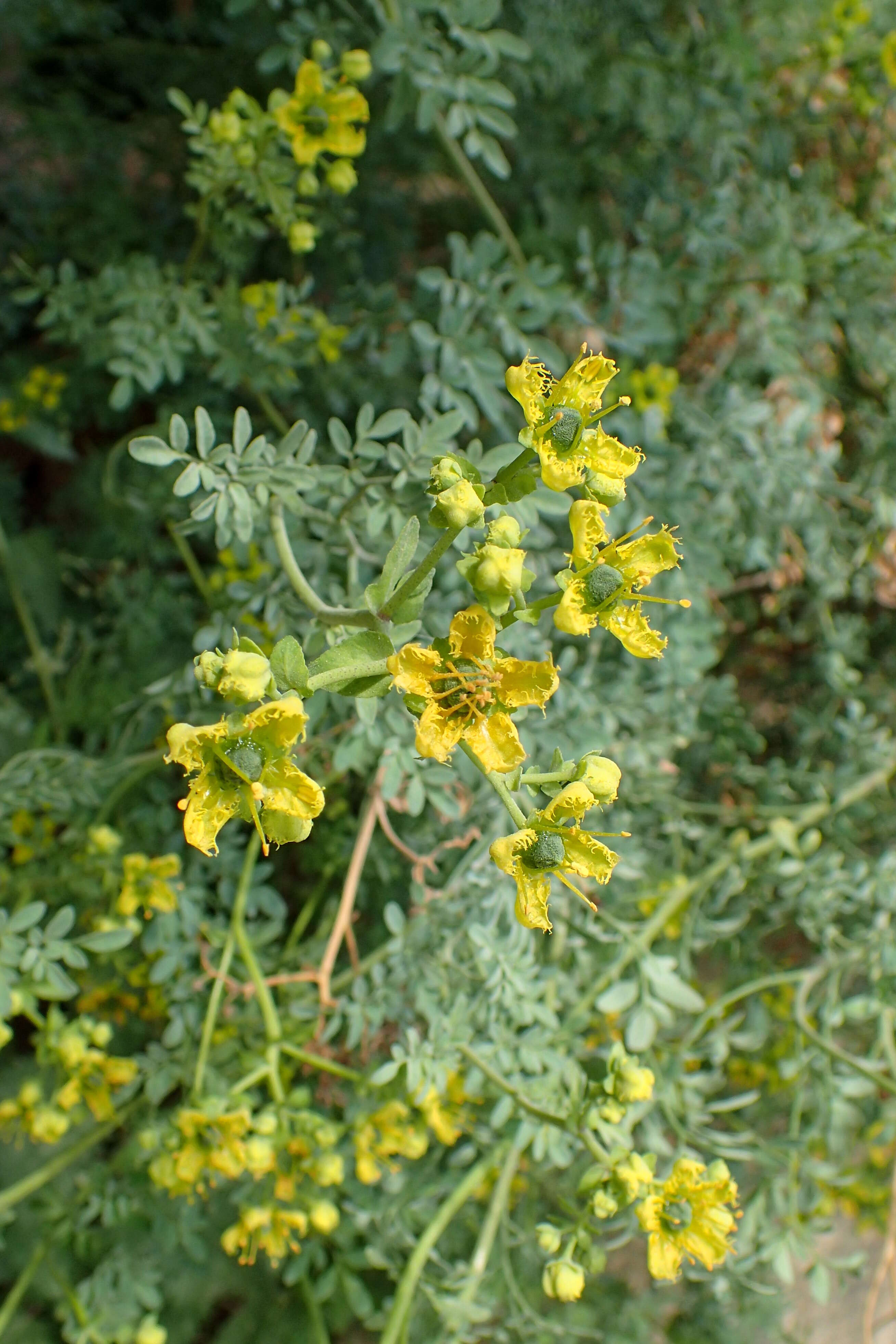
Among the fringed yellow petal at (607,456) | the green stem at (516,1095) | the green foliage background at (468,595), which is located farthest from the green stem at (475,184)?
the green stem at (516,1095)

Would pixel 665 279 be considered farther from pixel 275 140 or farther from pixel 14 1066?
pixel 14 1066

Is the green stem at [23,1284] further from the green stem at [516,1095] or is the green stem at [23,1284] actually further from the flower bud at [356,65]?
the flower bud at [356,65]

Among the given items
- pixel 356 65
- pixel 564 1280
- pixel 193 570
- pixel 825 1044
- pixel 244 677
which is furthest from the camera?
pixel 193 570

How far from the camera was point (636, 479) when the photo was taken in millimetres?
1752

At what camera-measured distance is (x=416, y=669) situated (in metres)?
0.95

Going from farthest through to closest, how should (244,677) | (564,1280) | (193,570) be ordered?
(193,570), (564,1280), (244,677)

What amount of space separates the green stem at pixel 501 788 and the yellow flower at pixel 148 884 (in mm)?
698

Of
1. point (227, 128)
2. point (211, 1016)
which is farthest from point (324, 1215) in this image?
point (227, 128)

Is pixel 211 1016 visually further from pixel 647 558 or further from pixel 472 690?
pixel 647 558

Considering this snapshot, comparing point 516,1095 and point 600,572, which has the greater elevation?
point 600,572

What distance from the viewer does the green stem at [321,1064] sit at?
1.37 m

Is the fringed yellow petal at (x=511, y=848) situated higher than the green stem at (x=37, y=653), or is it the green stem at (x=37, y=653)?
the fringed yellow petal at (x=511, y=848)

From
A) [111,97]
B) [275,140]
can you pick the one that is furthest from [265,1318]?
[111,97]

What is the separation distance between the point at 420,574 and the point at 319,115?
0.85 meters
